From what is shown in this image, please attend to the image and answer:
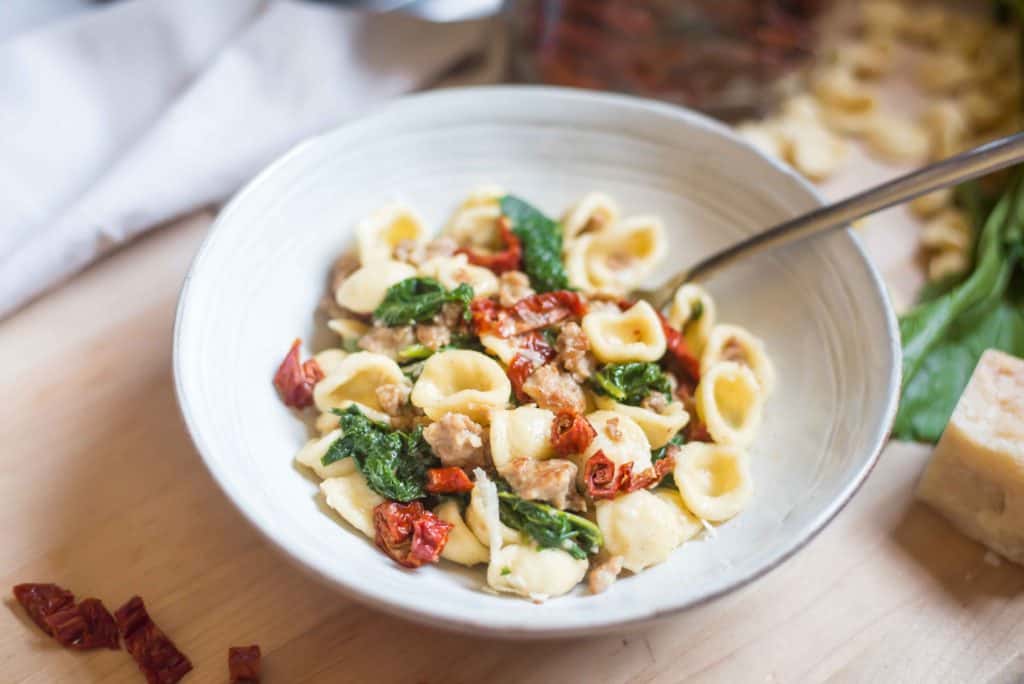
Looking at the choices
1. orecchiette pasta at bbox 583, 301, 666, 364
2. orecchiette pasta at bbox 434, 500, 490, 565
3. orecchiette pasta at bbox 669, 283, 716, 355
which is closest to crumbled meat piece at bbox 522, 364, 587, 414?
orecchiette pasta at bbox 583, 301, 666, 364

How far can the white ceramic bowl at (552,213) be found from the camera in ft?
6.73

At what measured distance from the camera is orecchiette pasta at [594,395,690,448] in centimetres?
247

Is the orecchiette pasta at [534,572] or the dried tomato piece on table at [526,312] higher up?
the dried tomato piece on table at [526,312]

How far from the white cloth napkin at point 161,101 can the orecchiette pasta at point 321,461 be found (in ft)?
4.18

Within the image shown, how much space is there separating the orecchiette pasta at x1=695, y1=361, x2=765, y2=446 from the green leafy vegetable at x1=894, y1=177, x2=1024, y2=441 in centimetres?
53

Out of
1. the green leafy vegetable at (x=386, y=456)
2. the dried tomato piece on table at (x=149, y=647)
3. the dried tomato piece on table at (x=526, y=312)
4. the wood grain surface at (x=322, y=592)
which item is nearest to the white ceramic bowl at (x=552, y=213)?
the green leafy vegetable at (x=386, y=456)

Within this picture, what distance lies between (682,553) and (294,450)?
104 centimetres

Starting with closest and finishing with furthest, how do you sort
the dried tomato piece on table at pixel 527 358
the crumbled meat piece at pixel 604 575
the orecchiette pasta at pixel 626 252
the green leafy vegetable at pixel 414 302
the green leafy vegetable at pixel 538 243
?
the crumbled meat piece at pixel 604 575 < the dried tomato piece on table at pixel 527 358 < the green leafy vegetable at pixel 414 302 < the green leafy vegetable at pixel 538 243 < the orecchiette pasta at pixel 626 252

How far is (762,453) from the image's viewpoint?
8.46 feet

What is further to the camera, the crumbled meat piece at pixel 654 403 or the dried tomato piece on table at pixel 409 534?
the crumbled meat piece at pixel 654 403

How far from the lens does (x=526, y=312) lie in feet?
8.66

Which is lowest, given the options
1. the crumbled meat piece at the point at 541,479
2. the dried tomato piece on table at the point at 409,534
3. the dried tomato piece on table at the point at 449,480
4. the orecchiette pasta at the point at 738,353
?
the orecchiette pasta at the point at 738,353

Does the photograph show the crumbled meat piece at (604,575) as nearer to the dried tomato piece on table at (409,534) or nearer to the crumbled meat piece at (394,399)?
the dried tomato piece on table at (409,534)

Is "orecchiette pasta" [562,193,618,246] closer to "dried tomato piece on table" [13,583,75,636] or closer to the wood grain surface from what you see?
the wood grain surface
